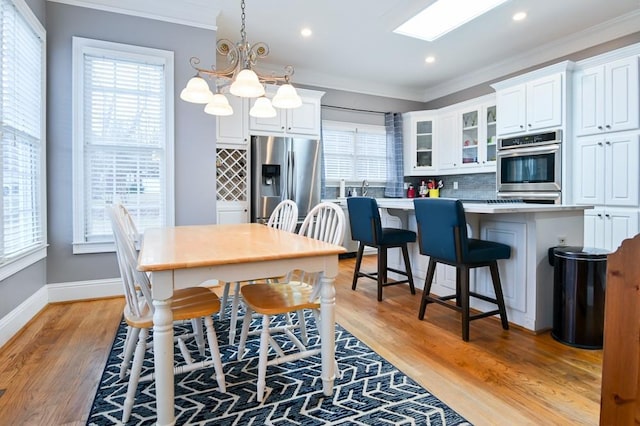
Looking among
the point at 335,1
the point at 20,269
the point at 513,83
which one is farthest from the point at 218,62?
the point at 513,83

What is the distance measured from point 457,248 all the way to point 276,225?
53.7 inches

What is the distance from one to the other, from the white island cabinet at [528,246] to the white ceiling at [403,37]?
207 centimetres

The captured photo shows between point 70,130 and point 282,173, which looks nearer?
point 70,130

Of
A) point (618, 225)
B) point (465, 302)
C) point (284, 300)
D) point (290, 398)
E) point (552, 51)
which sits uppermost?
point (552, 51)

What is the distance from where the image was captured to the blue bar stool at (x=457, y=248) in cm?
227

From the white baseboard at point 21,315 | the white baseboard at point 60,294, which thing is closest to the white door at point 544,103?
the white baseboard at point 60,294

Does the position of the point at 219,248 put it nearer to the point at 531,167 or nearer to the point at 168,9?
the point at 168,9

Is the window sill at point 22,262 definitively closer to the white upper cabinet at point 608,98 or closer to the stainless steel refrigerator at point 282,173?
the stainless steel refrigerator at point 282,173

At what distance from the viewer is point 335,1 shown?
3234mm

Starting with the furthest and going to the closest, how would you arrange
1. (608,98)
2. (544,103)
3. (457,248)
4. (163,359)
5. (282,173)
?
(282,173)
(544,103)
(608,98)
(457,248)
(163,359)

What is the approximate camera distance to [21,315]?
250 centimetres

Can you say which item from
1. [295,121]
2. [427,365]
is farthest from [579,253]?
[295,121]

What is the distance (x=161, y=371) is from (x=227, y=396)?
0.44 metres

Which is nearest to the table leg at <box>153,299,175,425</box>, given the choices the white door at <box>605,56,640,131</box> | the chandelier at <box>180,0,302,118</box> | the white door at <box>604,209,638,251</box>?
the chandelier at <box>180,0,302,118</box>
